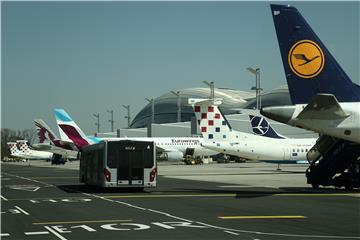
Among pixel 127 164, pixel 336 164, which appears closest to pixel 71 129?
pixel 127 164

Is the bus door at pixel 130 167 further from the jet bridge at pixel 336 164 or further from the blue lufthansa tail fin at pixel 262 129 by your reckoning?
the blue lufthansa tail fin at pixel 262 129

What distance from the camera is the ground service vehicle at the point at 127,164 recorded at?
30.1 meters

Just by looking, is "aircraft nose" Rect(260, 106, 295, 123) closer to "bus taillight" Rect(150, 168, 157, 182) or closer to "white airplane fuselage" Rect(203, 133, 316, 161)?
"bus taillight" Rect(150, 168, 157, 182)

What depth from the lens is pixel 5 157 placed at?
18838 centimetres

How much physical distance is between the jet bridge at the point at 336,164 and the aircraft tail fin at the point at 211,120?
18.7 meters

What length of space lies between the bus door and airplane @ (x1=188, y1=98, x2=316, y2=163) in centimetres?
1803

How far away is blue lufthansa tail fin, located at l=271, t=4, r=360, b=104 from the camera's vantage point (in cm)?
2498

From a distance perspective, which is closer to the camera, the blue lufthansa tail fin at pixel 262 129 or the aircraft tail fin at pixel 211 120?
the aircraft tail fin at pixel 211 120

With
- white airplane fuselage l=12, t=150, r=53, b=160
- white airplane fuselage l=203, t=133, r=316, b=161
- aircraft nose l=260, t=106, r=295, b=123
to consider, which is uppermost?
aircraft nose l=260, t=106, r=295, b=123

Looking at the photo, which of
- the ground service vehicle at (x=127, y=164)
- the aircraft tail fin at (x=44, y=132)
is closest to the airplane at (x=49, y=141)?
the aircraft tail fin at (x=44, y=132)

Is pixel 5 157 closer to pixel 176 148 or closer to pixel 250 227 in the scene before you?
pixel 176 148

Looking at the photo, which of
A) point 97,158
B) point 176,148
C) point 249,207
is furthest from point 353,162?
point 176,148

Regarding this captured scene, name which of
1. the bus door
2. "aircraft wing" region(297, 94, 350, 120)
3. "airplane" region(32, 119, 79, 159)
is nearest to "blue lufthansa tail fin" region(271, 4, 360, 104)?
"aircraft wing" region(297, 94, 350, 120)

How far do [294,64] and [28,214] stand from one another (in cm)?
1362
